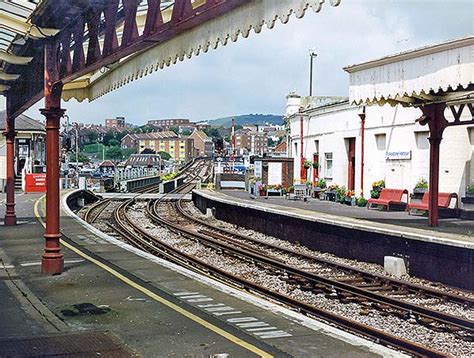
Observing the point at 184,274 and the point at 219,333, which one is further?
the point at 184,274

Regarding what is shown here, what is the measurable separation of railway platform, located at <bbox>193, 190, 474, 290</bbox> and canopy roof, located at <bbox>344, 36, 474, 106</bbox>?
2.90 m

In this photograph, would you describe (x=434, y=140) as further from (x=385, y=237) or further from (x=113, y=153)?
(x=113, y=153)

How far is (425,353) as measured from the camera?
6852 mm

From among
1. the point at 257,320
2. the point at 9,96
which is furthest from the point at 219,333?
the point at 9,96

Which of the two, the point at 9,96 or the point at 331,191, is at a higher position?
the point at 9,96

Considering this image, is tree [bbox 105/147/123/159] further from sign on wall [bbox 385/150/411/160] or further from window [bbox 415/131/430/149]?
window [bbox 415/131/430/149]

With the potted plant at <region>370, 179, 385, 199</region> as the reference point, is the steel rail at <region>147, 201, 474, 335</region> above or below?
below

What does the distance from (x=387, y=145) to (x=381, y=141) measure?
700 millimetres

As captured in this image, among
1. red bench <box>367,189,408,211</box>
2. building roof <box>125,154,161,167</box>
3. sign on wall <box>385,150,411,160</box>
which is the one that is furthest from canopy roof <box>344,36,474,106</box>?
building roof <box>125,154,161,167</box>

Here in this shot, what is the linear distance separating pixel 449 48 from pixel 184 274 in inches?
260

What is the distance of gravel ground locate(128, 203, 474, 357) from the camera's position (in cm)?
780

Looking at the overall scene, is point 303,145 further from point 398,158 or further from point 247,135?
point 247,135

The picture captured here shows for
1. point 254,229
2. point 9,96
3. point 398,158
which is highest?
point 9,96

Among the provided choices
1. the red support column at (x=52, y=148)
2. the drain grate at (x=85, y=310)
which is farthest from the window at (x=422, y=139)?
the drain grate at (x=85, y=310)
